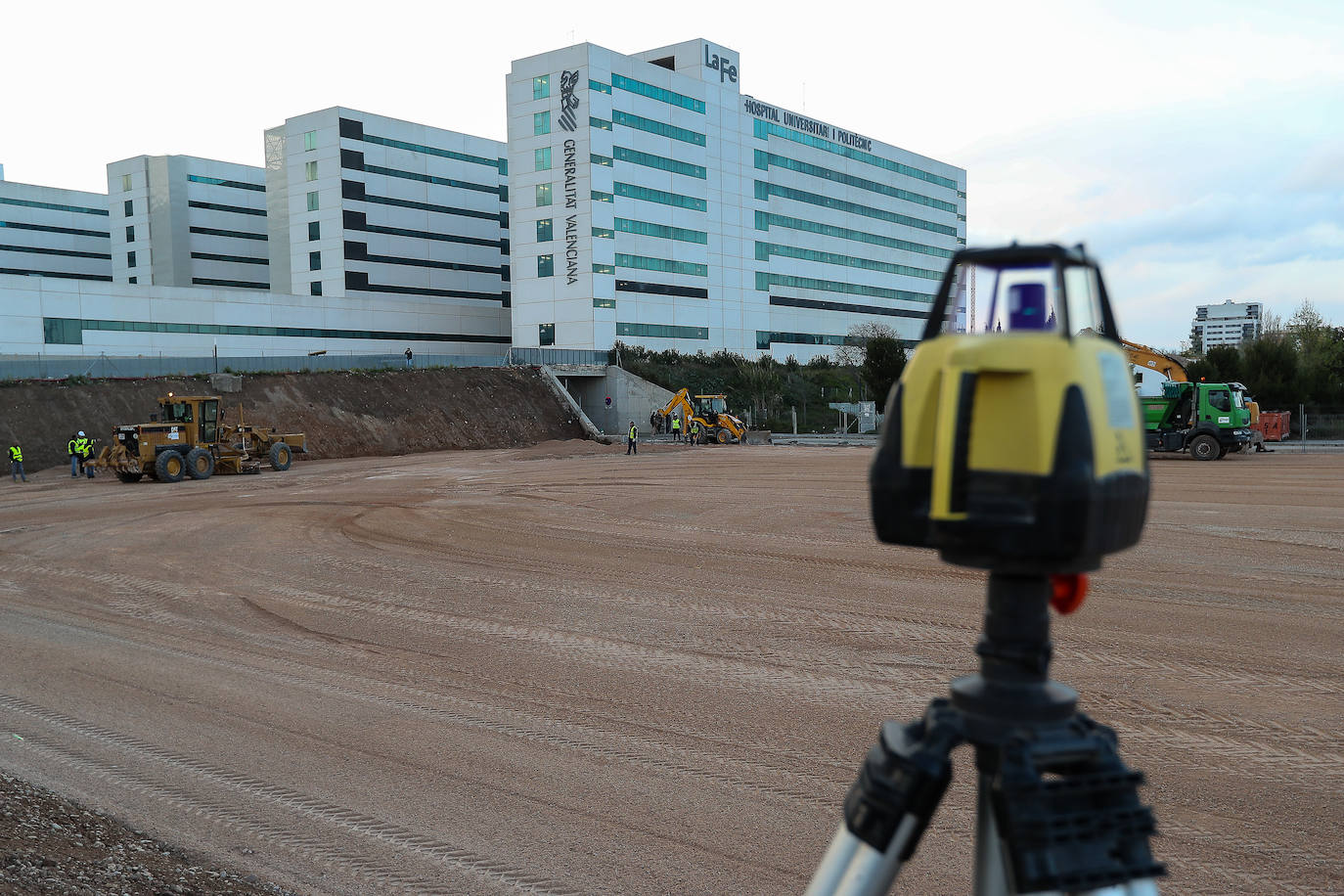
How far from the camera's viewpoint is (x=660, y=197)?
75812 mm

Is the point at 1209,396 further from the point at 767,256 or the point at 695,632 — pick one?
the point at 767,256

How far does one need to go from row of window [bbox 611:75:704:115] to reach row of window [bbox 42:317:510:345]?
24.9m

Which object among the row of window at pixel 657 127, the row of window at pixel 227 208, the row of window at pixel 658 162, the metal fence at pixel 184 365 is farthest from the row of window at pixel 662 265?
the row of window at pixel 227 208

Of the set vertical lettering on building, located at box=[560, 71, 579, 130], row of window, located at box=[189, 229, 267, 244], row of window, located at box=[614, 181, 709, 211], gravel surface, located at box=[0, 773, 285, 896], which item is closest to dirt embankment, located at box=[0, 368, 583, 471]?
row of window, located at box=[614, 181, 709, 211]

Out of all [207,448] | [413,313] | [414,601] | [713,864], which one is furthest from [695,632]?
[413,313]

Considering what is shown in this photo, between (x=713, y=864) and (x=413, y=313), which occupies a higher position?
(x=413, y=313)

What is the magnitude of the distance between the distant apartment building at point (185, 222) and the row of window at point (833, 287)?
50823 mm

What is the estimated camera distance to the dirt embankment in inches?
1521

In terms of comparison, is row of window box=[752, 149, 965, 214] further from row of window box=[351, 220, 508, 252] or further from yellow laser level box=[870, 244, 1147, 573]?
yellow laser level box=[870, 244, 1147, 573]

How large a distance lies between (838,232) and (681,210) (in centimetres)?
2425

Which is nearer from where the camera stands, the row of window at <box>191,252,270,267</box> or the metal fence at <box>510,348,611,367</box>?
the metal fence at <box>510,348,611,367</box>

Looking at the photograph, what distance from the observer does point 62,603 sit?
11117 mm

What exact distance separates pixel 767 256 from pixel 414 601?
79.2 m

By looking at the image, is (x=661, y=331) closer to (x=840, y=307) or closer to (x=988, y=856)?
(x=840, y=307)
